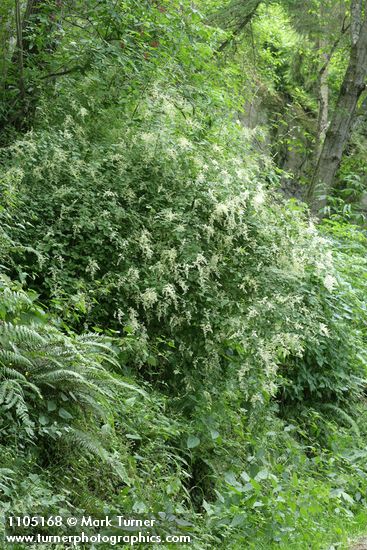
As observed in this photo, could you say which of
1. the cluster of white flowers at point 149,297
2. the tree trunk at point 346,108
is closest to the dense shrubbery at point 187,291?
the cluster of white flowers at point 149,297

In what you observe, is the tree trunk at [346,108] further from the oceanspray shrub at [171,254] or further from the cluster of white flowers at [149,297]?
the cluster of white flowers at [149,297]

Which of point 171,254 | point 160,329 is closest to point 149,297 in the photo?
point 171,254

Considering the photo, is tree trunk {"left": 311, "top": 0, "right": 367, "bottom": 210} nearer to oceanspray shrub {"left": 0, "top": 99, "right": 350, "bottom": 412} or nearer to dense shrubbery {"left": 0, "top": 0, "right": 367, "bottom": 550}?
dense shrubbery {"left": 0, "top": 0, "right": 367, "bottom": 550}

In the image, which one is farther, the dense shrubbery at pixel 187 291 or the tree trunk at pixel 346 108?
the tree trunk at pixel 346 108

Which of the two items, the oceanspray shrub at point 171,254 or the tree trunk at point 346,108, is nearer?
the oceanspray shrub at point 171,254

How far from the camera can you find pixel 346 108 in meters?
16.3

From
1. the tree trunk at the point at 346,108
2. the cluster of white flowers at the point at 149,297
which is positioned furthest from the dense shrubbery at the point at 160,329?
the tree trunk at the point at 346,108

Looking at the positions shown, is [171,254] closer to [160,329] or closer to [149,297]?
[149,297]

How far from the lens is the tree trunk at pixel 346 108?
1630 centimetres

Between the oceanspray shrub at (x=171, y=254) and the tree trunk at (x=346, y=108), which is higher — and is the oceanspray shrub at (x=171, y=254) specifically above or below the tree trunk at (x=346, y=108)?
below

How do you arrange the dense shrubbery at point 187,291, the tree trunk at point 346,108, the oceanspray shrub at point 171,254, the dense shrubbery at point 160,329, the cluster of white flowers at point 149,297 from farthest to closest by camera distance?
the tree trunk at point 346,108 → the oceanspray shrub at point 171,254 → the cluster of white flowers at point 149,297 → the dense shrubbery at point 187,291 → the dense shrubbery at point 160,329

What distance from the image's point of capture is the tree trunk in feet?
53.5

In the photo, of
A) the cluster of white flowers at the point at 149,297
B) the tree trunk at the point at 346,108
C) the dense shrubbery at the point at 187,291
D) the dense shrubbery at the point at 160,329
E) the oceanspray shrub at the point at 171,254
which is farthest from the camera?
the tree trunk at the point at 346,108

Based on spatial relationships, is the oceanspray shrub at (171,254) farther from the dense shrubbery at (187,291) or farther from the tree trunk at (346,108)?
the tree trunk at (346,108)
